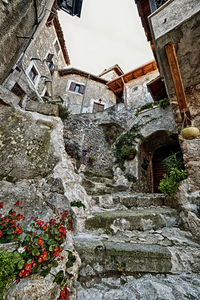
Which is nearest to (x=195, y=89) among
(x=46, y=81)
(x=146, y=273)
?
(x=146, y=273)

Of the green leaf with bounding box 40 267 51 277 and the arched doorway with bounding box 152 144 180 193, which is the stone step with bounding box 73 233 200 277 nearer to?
the green leaf with bounding box 40 267 51 277

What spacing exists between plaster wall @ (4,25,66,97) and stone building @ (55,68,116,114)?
1876 mm

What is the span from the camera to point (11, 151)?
2.69 meters

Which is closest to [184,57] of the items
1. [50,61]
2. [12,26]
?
[12,26]

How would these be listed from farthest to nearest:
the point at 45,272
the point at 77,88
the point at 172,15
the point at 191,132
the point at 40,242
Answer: the point at 77,88 → the point at 172,15 → the point at 191,132 → the point at 40,242 → the point at 45,272

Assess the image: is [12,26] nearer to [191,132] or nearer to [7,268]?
[191,132]

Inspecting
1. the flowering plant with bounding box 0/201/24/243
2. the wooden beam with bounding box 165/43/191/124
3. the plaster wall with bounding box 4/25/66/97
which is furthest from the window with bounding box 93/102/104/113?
the flowering plant with bounding box 0/201/24/243

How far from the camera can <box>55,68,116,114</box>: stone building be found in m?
13.8

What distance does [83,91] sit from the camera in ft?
47.3

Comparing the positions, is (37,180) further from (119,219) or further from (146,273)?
(146,273)

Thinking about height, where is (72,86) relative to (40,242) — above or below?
above

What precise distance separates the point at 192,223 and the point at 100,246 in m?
1.75

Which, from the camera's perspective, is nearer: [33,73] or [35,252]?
[35,252]

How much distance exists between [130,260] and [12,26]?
604 centimetres
